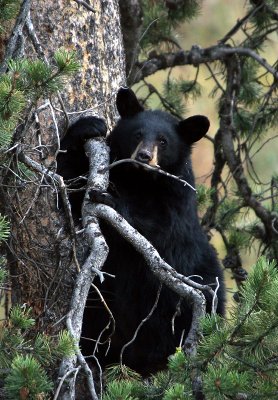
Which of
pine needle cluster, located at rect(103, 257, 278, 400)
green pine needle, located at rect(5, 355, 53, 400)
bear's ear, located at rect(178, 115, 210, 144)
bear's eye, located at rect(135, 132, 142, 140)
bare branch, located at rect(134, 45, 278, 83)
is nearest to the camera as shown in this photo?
green pine needle, located at rect(5, 355, 53, 400)

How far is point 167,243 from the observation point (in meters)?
4.36

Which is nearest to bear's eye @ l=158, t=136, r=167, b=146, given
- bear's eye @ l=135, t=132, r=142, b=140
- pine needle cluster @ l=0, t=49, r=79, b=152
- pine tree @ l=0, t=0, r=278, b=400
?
bear's eye @ l=135, t=132, r=142, b=140

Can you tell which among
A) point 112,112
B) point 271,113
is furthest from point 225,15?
point 112,112

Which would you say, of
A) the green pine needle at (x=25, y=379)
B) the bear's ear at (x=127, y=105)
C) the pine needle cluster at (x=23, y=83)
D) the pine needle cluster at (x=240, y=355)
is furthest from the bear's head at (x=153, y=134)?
the green pine needle at (x=25, y=379)

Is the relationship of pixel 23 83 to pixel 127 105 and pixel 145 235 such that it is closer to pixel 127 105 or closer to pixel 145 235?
pixel 145 235

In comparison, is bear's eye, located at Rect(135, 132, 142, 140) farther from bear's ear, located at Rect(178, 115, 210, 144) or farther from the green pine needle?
the green pine needle

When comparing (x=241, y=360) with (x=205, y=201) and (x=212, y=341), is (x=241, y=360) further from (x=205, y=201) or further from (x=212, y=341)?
(x=205, y=201)

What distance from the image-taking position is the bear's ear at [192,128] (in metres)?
4.54

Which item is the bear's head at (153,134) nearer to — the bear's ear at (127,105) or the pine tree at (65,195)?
the bear's ear at (127,105)

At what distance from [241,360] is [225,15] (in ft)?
36.5

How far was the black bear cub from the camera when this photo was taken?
427cm

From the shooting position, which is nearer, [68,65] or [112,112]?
[68,65]

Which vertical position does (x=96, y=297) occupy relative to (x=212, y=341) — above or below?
above

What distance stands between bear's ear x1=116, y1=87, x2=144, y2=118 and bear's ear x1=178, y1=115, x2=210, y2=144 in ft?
0.75
